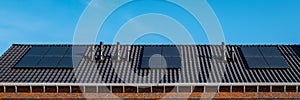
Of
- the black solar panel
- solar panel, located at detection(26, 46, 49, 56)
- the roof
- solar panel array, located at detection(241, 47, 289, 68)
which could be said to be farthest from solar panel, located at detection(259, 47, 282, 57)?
solar panel, located at detection(26, 46, 49, 56)

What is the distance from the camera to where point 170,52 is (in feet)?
86.4

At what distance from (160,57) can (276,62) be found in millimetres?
5648

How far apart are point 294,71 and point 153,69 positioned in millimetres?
6566

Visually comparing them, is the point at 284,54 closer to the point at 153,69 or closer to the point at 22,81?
the point at 153,69

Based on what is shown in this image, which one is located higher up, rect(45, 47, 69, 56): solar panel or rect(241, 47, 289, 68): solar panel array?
rect(45, 47, 69, 56): solar panel

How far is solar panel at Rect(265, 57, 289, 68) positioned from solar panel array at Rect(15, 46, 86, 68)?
30.7ft

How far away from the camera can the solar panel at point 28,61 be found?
24.8 metres

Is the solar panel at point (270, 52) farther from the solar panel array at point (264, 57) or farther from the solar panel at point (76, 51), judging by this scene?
the solar panel at point (76, 51)

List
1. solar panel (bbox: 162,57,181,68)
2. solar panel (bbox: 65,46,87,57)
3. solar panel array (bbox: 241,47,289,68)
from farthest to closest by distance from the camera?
solar panel (bbox: 65,46,87,57)
solar panel array (bbox: 241,47,289,68)
solar panel (bbox: 162,57,181,68)

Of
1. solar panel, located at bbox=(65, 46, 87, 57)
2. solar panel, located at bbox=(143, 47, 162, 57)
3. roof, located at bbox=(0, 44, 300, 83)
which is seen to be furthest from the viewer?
solar panel, located at bbox=(65, 46, 87, 57)

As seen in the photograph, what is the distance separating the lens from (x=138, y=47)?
1073 inches

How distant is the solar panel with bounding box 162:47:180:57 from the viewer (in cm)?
2589

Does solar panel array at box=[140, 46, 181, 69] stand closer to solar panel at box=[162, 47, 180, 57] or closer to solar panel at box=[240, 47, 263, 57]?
solar panel at box=[162, 47, 180, 57]

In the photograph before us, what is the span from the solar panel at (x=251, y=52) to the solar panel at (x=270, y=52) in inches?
10.1
